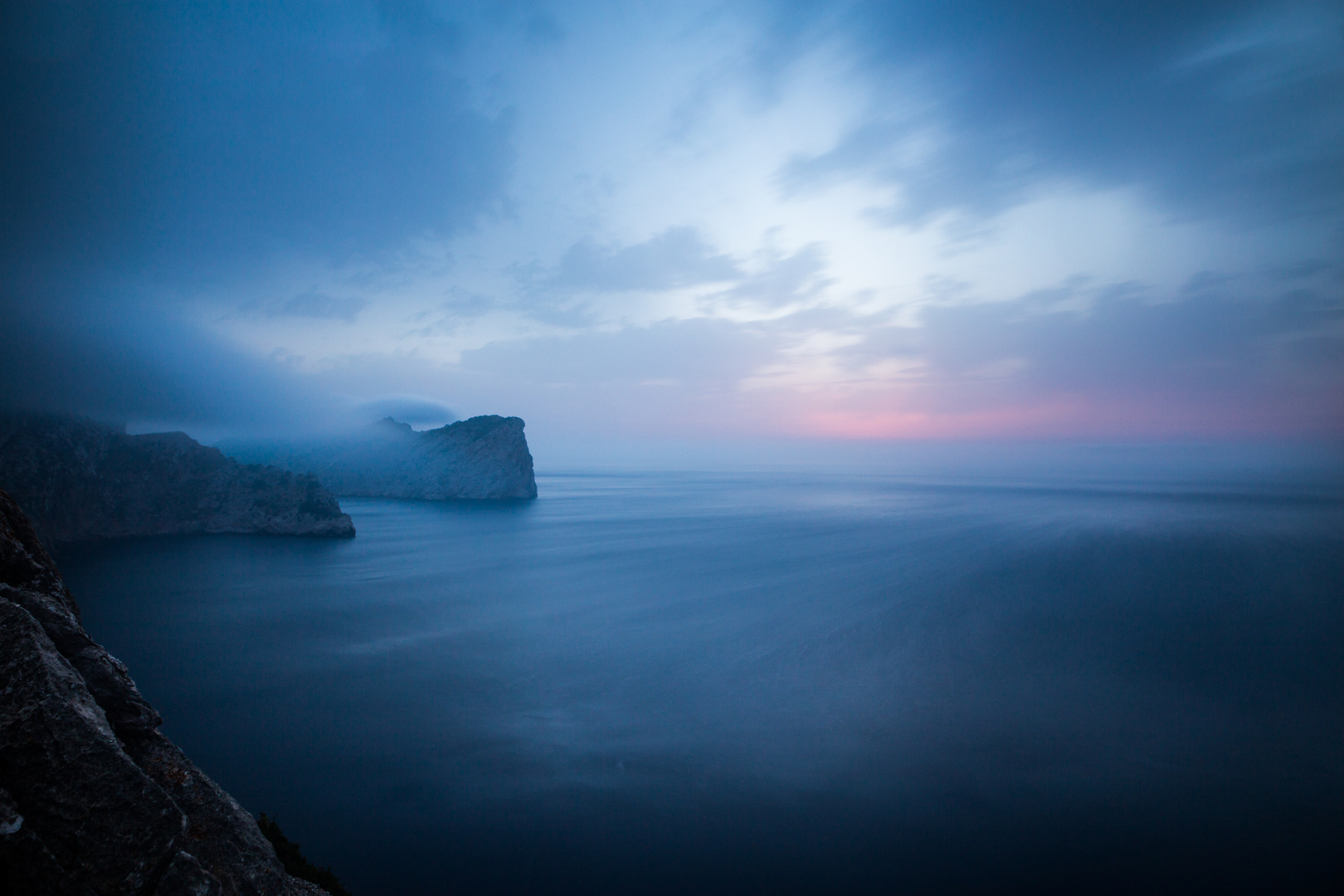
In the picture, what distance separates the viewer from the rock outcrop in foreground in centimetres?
312

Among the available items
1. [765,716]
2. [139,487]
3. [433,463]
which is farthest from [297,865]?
[433,463]

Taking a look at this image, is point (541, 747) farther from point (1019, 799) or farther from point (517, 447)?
point (517, 447)

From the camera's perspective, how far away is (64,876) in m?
3.12

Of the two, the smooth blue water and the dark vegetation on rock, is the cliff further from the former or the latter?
the dark vegetation on rock

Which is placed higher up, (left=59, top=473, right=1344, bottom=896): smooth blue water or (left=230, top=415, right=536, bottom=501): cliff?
(left=230, top=415, right=536, bottom=501): cliff

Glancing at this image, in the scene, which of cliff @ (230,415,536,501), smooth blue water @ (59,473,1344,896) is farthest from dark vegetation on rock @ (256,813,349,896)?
cliff @ (230,415,536,501)

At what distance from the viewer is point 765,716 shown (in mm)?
15602

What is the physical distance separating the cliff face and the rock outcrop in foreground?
4692 cm

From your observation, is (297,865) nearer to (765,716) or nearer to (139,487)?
(765,716)

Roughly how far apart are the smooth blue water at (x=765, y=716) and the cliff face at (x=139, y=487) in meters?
4.36

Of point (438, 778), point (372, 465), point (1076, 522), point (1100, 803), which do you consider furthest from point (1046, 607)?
point (372, 465)

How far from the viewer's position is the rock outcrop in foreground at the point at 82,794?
3.12 metres

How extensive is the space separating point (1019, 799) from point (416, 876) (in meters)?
13.0

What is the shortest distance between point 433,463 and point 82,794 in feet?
310
